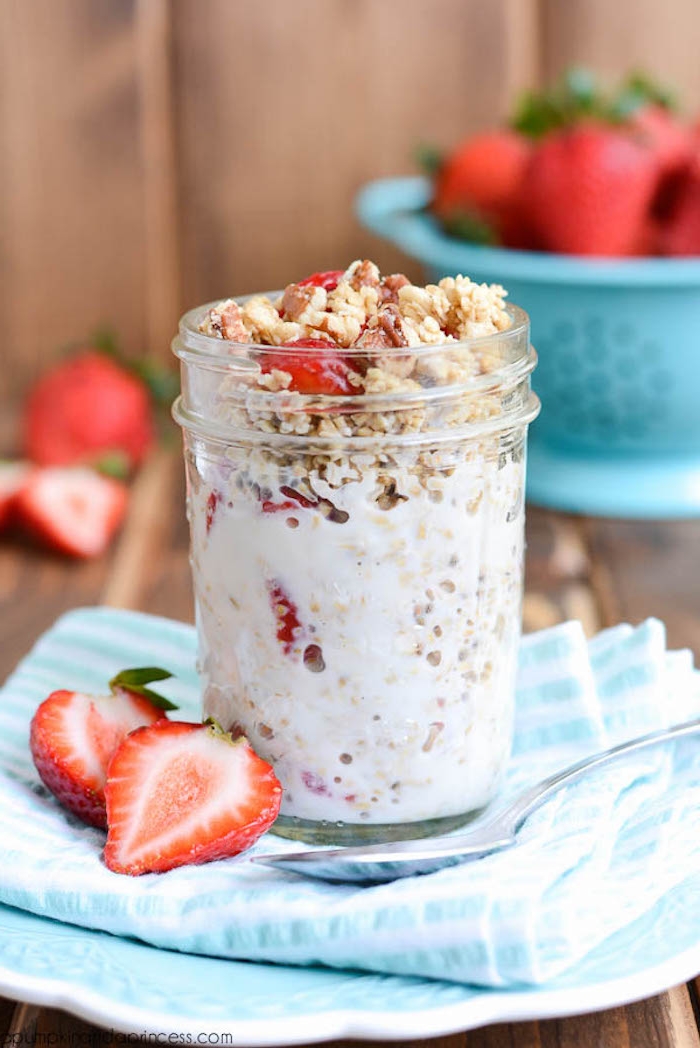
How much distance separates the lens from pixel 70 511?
1.46 metres

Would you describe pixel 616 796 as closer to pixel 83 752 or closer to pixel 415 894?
pixel 415 894

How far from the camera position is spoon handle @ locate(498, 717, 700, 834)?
72 cm

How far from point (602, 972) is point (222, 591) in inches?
11.4

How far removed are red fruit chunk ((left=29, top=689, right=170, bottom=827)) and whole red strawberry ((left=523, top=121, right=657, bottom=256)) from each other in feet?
2.80

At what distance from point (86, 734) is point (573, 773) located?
280 millimetres

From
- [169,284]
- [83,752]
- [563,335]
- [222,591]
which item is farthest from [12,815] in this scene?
Answer: [169,284]

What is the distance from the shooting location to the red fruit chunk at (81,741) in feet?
2.46

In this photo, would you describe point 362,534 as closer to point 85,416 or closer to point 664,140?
point 664,140

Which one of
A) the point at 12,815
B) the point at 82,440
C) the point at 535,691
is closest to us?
the point at 12,815

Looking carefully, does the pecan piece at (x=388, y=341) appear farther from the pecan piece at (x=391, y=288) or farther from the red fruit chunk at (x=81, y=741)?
the red fruit chunk at (x=81, y=741)

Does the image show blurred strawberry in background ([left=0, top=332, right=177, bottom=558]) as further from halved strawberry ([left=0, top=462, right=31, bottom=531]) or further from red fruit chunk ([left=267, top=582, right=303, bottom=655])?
red fruit chunk ([left=267, top=582, right=303, bottom=655])

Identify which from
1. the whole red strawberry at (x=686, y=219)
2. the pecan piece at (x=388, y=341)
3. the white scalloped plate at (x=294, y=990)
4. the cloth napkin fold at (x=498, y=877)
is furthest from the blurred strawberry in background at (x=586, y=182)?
the white scalloped plate at (x=294, y=990)

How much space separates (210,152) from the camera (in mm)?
1898

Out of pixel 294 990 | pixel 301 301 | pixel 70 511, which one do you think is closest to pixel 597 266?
pixel 70 511
